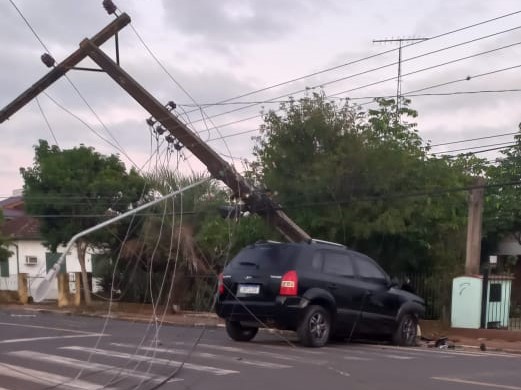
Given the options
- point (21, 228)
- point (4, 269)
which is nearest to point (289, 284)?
point (21, 228)

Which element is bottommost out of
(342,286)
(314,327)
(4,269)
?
(4,269)

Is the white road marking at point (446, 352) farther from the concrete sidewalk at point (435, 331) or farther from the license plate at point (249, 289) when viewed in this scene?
the license plate at point (249, 289)

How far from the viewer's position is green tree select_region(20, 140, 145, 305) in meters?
29.6

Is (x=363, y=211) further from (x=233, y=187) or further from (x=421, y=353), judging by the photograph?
(x=421, y=353)

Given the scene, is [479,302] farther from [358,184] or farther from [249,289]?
[249,289]

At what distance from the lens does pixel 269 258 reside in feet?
46.5

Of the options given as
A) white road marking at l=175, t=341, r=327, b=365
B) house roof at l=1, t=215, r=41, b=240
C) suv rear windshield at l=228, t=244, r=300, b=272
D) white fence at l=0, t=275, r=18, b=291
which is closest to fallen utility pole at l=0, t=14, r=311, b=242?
suv rear windshield at l=228, t=244, r=300, b=272

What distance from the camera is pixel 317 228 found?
2062cm

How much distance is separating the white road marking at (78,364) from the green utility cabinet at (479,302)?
928cm

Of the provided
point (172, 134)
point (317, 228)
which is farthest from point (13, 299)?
point (172, 134)

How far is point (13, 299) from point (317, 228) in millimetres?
18150

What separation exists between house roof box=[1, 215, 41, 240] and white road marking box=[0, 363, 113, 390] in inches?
1108

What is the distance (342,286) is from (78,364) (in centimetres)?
487

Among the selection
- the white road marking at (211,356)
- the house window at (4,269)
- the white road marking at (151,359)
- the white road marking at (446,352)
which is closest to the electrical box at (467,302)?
the white road marking at (446,352)
